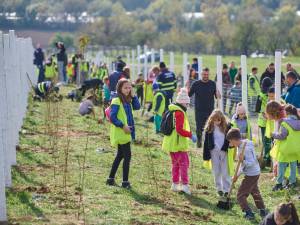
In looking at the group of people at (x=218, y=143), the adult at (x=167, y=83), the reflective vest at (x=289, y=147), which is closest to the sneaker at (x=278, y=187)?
the group of people at (x=218, y=143)

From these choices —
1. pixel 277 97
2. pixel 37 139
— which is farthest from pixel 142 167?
pixel 37 139

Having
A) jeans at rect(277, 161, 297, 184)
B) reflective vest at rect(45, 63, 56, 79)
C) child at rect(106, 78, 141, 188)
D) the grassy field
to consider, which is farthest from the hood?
reflective vest at rect(45, 63, 56, 79)

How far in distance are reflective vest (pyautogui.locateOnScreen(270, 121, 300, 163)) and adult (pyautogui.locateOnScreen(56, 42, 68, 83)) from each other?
27198mm

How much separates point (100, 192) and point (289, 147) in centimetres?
320

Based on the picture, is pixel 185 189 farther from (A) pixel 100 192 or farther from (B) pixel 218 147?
(A) pixel 100 192

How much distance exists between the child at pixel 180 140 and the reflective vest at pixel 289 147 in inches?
61.3

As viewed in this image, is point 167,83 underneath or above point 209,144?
above

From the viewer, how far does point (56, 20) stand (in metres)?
95.1

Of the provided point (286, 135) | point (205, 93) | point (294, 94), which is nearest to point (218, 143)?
point (286, 135)

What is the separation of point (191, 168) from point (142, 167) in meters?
0.94

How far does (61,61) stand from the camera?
42.6m

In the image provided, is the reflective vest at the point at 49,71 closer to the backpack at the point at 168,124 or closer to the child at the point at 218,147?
the backpack at the point at 168,124

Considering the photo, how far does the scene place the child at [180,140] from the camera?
13.7 metres

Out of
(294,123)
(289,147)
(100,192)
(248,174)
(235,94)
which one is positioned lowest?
(100,192)
